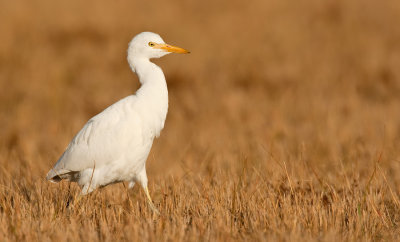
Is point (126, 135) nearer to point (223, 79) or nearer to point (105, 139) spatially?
point (105, 139)

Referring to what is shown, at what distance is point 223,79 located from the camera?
1203 centimetres

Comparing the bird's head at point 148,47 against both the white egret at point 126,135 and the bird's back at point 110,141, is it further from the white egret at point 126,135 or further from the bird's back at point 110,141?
the bird's back at point 110,141

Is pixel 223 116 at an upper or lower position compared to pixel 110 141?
lower

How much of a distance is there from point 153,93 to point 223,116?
200 inches

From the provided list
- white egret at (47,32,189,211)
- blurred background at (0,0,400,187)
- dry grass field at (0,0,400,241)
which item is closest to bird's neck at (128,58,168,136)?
white egret at (47,32,189,211)

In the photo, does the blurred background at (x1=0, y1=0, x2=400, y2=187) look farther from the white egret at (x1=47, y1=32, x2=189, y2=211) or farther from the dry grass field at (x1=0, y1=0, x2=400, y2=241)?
the white egret at (x1=47, y1=32, x2=189, y2=211)

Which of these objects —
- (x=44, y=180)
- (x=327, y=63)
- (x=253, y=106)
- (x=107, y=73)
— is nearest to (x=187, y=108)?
(x=253, y=106)

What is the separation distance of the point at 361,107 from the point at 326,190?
498cm

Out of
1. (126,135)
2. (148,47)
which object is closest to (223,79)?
(148,47)

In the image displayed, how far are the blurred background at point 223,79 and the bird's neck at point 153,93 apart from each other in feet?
4.18

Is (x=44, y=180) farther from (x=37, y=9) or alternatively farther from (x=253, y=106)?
(x=37, y=9)

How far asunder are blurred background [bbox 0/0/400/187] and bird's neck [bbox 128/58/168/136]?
4.18 ft

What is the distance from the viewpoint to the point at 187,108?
10656 mm

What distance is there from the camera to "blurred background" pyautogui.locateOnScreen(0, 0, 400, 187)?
7781mm
